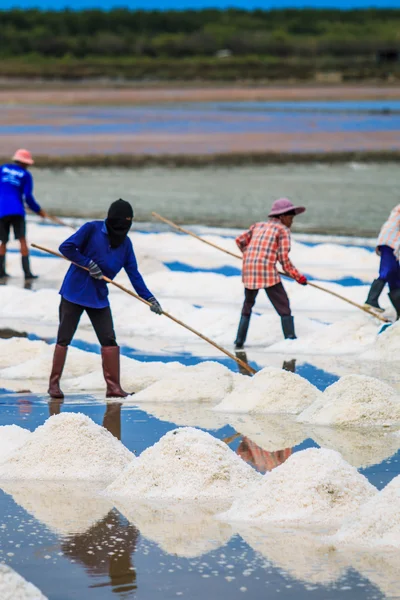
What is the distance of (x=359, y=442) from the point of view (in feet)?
25.2

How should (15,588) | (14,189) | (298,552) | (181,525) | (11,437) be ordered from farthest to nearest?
1. (14,189)
2. (11,437)
3. (181,525)
4. (298,552)
5. (15,588)

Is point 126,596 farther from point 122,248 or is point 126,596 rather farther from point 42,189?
point 42,189

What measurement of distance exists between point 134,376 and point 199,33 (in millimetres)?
114733

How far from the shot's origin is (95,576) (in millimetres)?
5445

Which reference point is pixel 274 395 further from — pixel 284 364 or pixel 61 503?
pixel 61 503

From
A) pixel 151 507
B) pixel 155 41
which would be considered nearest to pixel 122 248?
pixel 151 507

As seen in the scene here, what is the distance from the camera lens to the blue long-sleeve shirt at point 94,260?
28.1 feet

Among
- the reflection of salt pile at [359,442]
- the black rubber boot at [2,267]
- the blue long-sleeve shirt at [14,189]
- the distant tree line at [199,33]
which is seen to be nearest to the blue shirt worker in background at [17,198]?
the blue long-sleeve shirt at [14,189]

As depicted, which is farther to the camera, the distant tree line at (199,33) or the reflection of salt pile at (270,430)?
the distant tree line at (199,33)

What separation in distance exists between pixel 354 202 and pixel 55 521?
1749 centimetres

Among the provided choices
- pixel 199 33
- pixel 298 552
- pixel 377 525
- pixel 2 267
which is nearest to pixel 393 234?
pixel 2 267

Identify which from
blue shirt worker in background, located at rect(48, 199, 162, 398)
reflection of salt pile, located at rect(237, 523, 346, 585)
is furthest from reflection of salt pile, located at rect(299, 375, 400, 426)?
reflection of salt pile, located at rect(237, 523, 346, 585)

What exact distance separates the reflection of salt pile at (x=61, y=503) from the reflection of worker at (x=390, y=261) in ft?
16.7

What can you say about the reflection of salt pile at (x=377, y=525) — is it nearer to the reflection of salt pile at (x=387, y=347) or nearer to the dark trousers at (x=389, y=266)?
the reflection of salt pile at (x=387, y=347)
